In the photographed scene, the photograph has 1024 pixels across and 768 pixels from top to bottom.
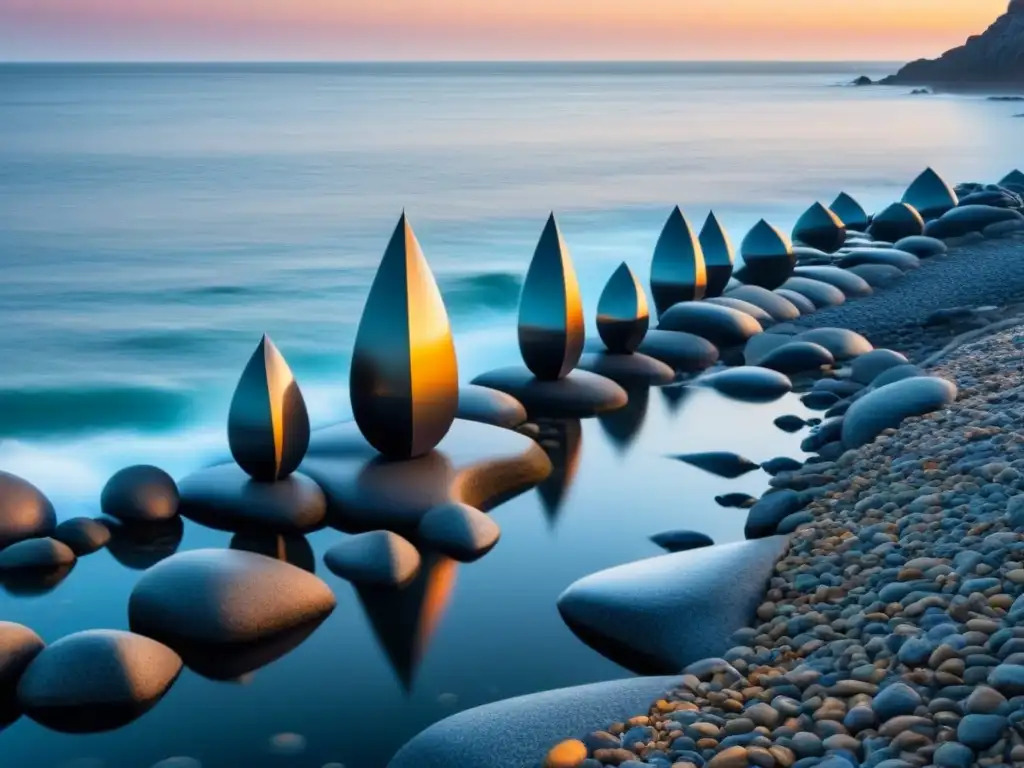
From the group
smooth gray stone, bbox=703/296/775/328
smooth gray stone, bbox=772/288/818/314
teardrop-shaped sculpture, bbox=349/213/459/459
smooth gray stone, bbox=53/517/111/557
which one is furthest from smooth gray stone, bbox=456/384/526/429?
smooth gray stone, bbox=772/288/818/314

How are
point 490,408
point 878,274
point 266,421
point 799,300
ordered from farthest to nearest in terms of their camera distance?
1. point 878,274
2. point 799,300
3. point 490,408
4. point 266,421

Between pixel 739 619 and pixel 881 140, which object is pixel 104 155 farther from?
pixel 739 619

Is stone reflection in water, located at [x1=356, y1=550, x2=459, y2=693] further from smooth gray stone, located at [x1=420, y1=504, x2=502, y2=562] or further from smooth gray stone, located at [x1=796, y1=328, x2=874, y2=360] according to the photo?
smooth gray stone, located at [x1=796, y1=328, x2=874, y2=360]

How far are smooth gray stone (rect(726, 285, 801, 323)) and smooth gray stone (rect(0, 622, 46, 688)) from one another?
9.43 metres

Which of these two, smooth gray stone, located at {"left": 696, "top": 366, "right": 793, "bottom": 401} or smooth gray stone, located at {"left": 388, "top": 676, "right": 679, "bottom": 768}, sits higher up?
smooth gray stone, located at {"left": 696, "top": 366, "right": 793, "bottom": 401}

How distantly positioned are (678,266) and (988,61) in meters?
94.3

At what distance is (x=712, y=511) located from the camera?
25.6ft

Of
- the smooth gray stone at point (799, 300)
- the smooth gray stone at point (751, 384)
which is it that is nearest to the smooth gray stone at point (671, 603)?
the smooth gray stone at point (751, 384)

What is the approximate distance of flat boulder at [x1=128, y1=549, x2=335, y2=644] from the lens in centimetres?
583

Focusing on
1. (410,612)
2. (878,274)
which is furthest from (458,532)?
(878,274)

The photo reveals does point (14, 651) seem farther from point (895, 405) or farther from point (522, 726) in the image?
point (895, 405)

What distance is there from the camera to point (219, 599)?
19.2 feet

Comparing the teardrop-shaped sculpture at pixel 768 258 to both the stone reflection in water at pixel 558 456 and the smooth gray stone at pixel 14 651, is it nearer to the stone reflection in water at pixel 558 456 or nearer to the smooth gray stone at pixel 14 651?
the stone reflection in water at pixel 558 456

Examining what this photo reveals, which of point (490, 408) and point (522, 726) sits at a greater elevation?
point (490, 408)
